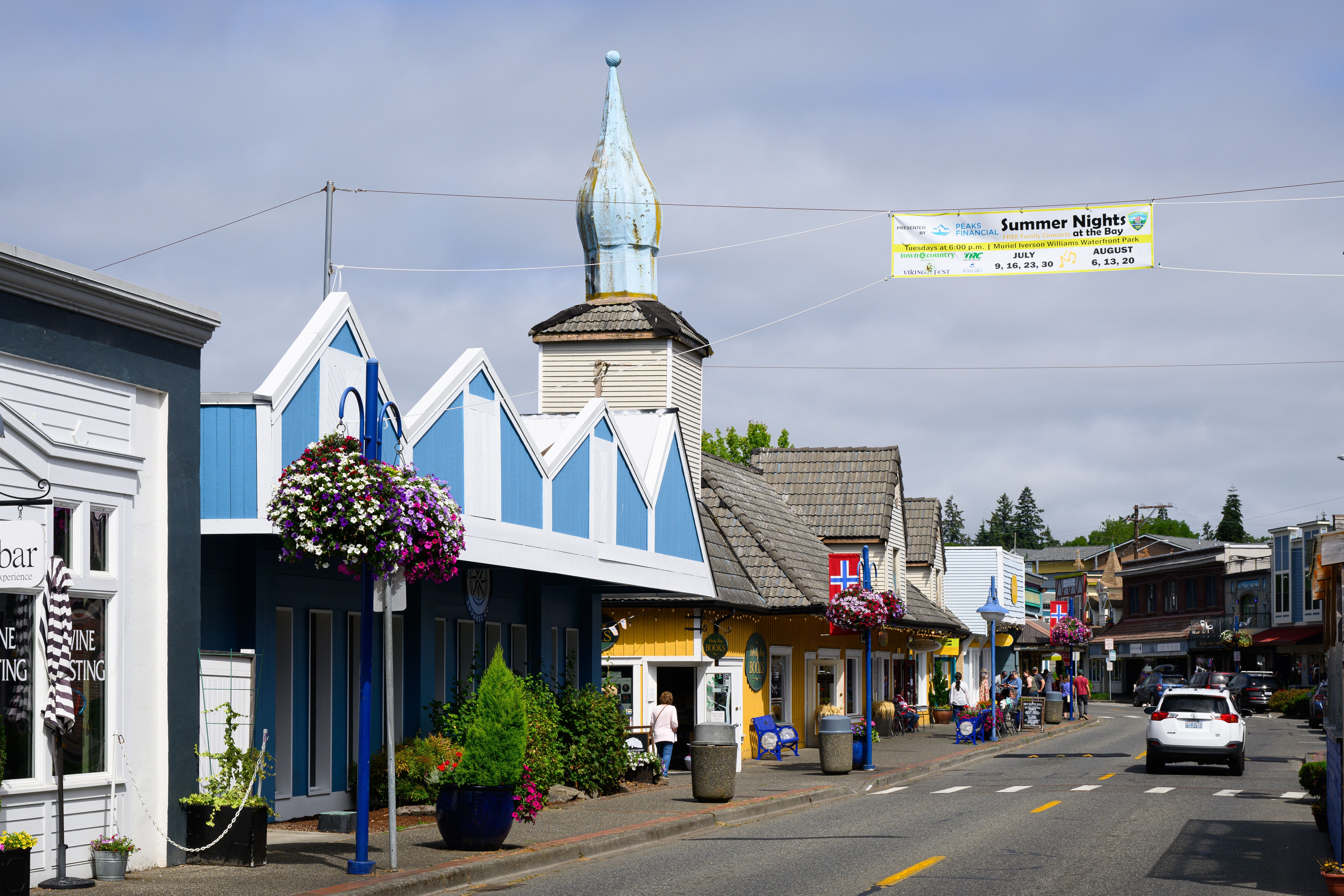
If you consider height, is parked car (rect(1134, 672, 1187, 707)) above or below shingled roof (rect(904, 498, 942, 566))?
below

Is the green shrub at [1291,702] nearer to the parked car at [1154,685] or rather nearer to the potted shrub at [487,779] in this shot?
the parked car at [1154,685]

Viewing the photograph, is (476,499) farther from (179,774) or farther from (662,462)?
(662,462)

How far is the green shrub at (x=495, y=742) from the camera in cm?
1446

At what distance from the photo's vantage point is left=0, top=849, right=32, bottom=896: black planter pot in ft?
34.7

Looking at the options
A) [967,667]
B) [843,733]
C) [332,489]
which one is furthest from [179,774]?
[967,667]

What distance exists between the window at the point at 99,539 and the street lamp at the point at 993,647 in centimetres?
2749

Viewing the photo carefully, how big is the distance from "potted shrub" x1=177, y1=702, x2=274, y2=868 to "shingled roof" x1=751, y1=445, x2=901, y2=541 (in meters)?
27.3

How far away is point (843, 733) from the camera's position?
84.4ft

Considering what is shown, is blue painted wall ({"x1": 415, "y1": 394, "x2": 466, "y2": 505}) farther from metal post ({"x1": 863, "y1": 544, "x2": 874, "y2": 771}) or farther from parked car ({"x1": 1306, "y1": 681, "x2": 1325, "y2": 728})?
parked car ({"x1": 1306, "y1": 681, "x2": 1325, "y2": 728})

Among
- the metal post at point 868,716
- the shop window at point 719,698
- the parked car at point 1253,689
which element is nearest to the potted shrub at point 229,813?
the metal post at point 868,716

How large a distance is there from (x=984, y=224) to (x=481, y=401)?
6540mm

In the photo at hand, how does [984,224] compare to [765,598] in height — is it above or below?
above

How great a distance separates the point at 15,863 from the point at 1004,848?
9.56 metres

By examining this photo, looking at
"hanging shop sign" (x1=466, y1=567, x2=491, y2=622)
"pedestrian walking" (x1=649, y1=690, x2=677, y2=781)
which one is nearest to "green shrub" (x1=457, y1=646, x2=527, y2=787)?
"hanging shop sign" (x1=466, y1=567, x2=491, y2=622)
